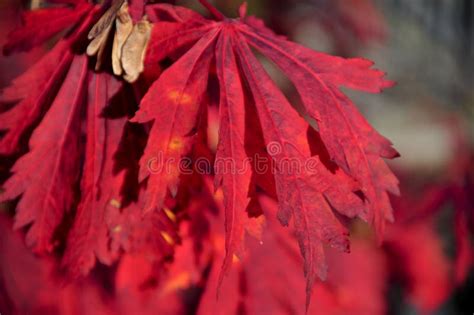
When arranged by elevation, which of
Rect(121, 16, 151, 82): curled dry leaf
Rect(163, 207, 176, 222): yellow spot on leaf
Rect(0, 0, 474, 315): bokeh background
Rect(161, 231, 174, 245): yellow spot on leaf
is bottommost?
Rect(0, 0, 474, 315): bokeh background

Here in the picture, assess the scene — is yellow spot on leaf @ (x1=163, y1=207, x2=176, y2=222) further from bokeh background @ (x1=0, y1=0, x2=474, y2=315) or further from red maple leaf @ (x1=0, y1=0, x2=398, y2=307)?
bokeh background @ (x1=0, y1=0, x2=474, y2=315)

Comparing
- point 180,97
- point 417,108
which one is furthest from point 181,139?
point 417,108

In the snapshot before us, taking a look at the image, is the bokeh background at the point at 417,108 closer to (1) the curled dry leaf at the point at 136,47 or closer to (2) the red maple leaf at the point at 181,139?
(2) the red maple leaf at the point at 181,139

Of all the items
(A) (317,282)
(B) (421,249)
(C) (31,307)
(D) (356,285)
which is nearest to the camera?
(C) (31,307)

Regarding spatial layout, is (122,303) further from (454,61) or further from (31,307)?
(454,61)

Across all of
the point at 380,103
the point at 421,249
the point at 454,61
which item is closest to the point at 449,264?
the point at 421,249
